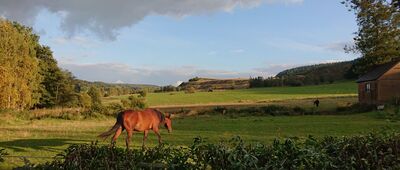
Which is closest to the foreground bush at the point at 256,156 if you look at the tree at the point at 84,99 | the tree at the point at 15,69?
the tree at the point at 15,69

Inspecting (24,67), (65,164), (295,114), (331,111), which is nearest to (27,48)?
(24,67)

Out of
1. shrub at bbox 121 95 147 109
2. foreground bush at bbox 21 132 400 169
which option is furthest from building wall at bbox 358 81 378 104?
foreground bush at bbox 21 132 400 169

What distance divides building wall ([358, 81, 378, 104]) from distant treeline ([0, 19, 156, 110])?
38.7 m

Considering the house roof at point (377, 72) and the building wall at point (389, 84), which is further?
the house roof at point (377, 72)

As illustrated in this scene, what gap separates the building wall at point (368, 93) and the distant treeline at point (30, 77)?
3870cm

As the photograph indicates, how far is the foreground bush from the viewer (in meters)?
6.24

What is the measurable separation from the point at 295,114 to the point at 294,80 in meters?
72.7

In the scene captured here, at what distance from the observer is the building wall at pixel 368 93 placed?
5956cm

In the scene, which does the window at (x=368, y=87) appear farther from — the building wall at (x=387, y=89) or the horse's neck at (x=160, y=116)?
the horse's neck at (x=160, y=116)

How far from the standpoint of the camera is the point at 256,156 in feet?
21.0

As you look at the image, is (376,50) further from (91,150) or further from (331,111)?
(91,150)

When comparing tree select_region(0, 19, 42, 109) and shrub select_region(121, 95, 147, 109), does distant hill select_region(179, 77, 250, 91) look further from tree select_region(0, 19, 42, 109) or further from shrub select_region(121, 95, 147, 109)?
tree select_region(0, 19, 42, 109)

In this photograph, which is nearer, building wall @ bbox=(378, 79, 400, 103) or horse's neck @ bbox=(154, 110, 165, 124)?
horse's neck @ bbox=(154, 110, 165, 124)

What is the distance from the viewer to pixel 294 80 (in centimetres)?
12269
